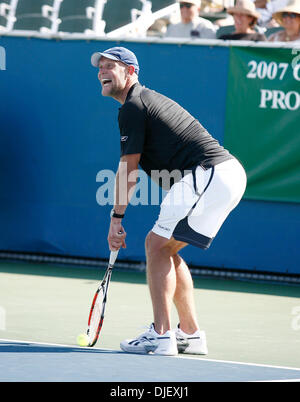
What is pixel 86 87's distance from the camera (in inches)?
378

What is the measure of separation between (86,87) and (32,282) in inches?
85.8

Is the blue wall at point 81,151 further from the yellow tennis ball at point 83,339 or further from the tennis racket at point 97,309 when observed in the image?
the yellow tennis ball at point 83,339

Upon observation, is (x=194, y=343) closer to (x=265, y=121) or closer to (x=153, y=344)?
(x=153, y=344)

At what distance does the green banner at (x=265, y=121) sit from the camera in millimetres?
8930

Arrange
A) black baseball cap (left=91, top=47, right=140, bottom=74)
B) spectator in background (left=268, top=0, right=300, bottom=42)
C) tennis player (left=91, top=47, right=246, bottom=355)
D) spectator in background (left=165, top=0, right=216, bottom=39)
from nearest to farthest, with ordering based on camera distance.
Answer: tennis player (left=91, top=47, right=246, bottom=355)
black baseball cap (left=91, top=47, right=140, bottom=74)
spectator in background (left=268, top=0, right=300, bottom=42)
spectator in background (left=165, top=0, right=216, bottom=39)

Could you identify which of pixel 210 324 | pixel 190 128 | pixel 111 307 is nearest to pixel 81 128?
pixel 111 307

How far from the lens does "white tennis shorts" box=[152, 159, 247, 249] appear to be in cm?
563

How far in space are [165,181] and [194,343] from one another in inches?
40.6

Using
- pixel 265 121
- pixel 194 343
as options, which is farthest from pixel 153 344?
pixel 265 121

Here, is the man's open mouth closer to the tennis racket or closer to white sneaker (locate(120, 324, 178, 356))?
the tennis racket

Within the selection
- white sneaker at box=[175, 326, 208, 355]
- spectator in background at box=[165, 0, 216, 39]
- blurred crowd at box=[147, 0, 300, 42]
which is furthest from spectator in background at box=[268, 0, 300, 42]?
white sneaker at box=[175, 326, 208, 355]

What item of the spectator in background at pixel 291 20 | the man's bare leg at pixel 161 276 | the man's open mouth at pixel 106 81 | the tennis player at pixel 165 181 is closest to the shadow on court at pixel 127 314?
the man's bare leg at pixel 161 276

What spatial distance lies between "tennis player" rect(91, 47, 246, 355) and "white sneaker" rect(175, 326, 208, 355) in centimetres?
1
